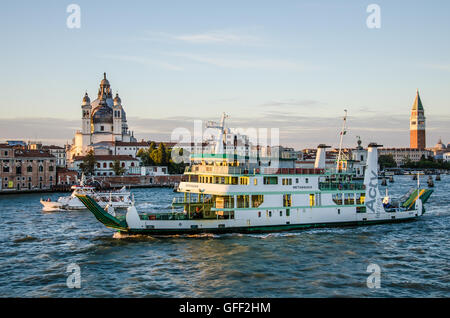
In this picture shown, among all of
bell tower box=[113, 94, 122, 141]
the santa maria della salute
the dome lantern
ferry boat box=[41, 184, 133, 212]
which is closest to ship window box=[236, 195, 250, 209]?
A: ferry boat box=[41, 184, 133, 212]

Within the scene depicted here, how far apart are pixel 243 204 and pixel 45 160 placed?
65960mm

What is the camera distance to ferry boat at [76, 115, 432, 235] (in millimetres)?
32062

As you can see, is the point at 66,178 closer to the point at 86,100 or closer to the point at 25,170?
the point at 25,170

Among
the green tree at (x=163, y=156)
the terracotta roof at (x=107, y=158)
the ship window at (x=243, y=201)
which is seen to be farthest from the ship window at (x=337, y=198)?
the terracotta roof at (x=107, y=158)

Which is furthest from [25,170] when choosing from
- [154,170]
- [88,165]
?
[154,170]

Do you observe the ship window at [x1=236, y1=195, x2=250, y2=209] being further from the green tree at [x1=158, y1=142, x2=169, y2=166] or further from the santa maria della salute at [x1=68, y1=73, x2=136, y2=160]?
the santa maria della salute at [x1=68, y1=73, x2=136, y2=160]

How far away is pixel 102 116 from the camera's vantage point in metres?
136

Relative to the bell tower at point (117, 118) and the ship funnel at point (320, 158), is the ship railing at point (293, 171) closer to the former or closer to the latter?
the ship funnel at point (320, 158)

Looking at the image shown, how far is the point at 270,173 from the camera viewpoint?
114ft

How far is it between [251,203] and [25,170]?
63523mm

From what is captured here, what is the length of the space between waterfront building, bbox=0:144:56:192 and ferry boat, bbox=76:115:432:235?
53.9 m

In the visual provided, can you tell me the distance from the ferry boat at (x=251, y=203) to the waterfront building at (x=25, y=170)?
53923 mm
